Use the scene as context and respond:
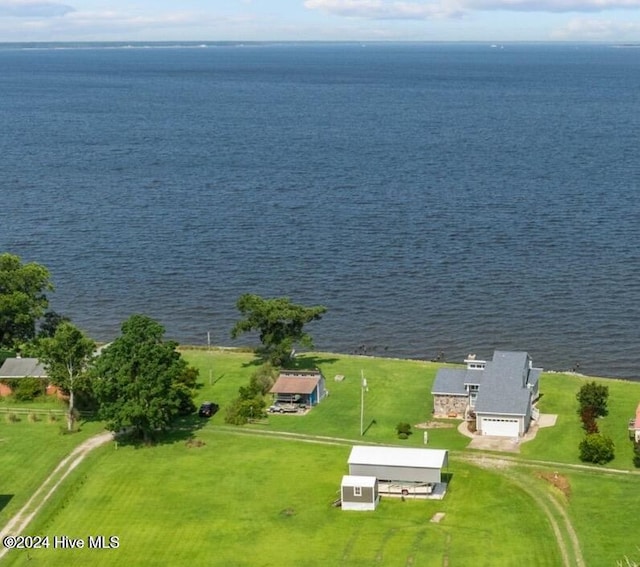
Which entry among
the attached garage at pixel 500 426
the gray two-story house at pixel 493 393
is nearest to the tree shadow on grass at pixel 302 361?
the gray two-story house at pixel 493 393

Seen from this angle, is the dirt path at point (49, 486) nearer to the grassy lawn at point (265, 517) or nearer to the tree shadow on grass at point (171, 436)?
the grassy lawn at point (265, 517)

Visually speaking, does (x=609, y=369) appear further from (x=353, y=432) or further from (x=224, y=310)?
(x=224, y=310)

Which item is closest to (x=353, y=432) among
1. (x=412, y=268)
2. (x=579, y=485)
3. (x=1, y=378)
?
(x=579, y=485)

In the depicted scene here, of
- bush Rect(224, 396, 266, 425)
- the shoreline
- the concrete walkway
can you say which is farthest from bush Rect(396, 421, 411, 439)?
the shoreline

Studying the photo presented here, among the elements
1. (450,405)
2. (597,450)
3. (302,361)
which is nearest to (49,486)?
(450,405)

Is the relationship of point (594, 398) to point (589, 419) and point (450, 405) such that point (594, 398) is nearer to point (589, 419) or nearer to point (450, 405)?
point (589, 419)
